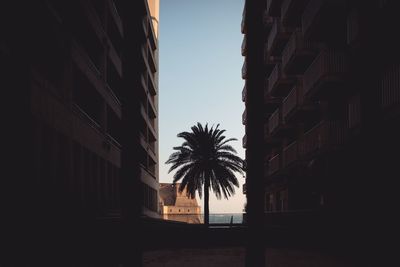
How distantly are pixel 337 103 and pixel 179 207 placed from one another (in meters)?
89.1

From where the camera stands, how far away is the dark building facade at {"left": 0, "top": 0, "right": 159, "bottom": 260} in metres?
3.98

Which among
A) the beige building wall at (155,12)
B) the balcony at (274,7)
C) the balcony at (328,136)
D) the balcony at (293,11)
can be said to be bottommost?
the balcony at (328,136)

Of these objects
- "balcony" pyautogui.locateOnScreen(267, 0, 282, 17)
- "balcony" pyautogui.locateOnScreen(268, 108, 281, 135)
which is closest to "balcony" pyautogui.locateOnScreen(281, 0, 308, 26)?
"balcony" pyautogui.locateOnScreen(267, 0, 282, 17)

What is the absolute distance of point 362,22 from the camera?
16.4 metres

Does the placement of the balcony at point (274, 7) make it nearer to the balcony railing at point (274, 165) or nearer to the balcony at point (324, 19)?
the balcony railing at point (274, 165)

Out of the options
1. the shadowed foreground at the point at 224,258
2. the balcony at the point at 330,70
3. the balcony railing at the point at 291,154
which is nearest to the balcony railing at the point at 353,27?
the balcony at the point at 330,70

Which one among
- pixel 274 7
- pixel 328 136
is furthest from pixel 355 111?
pixel 274 7

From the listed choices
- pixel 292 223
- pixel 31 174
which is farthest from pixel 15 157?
pixel 292 223

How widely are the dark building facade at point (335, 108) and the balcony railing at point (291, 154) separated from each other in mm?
57

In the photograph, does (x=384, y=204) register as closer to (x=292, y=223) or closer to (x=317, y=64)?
(x=317, y=64)

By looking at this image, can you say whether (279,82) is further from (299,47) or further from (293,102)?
(299,47)

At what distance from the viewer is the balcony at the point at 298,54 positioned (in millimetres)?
26297

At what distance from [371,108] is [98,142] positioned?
20.3 metres

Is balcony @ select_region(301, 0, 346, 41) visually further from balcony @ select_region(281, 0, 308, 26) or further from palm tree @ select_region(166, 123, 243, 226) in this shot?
palm tree @ select_region(166, 123, 243, 226)
